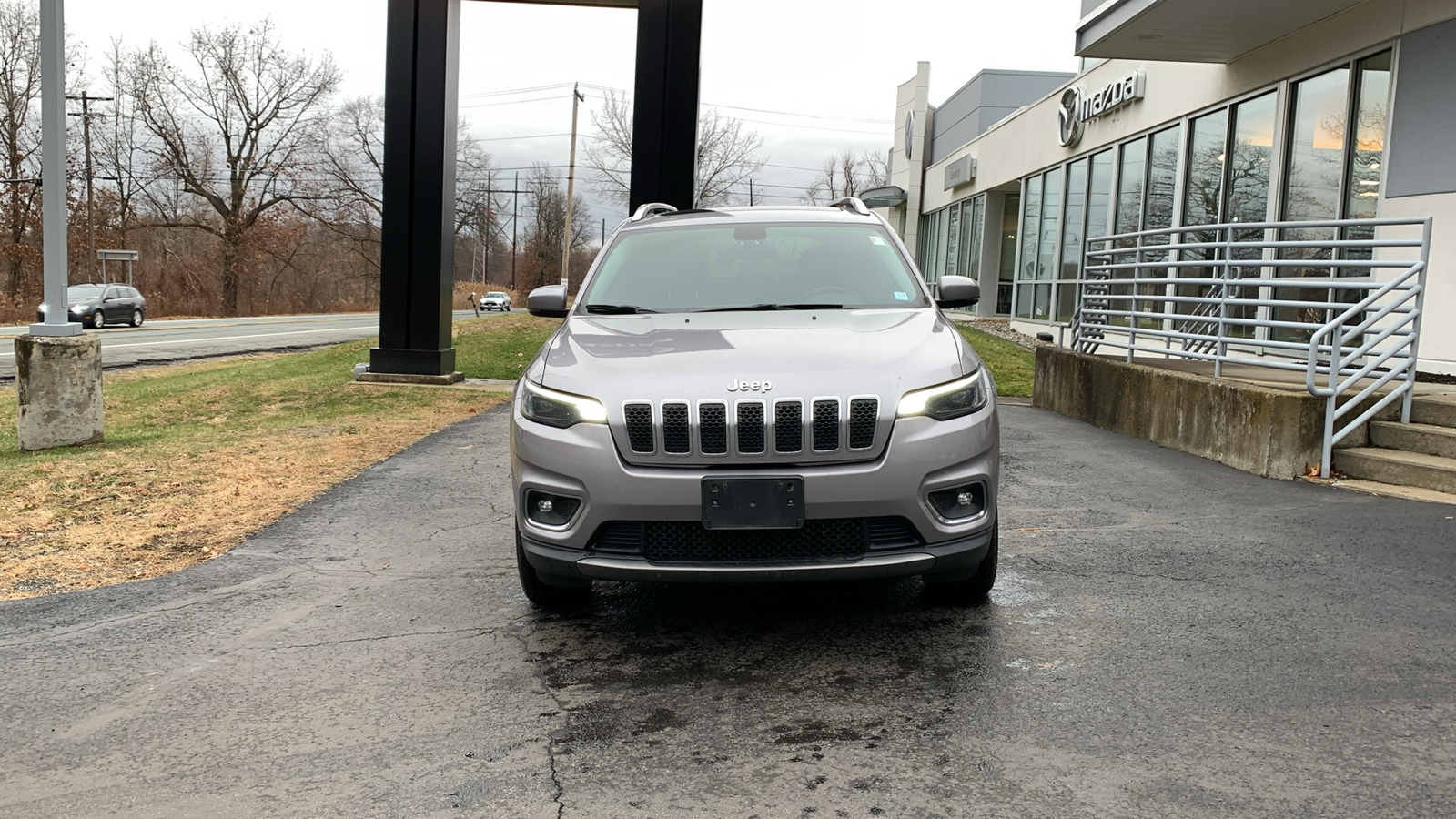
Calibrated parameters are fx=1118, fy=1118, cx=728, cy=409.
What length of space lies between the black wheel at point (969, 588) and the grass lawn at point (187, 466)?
3728 millimetres

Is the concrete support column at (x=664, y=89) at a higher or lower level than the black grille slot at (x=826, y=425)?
higher

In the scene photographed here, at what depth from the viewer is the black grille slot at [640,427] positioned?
3.99 m

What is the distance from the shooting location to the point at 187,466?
8125 mm

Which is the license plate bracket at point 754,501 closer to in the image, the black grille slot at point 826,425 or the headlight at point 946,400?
the black grille slot at point 826,425

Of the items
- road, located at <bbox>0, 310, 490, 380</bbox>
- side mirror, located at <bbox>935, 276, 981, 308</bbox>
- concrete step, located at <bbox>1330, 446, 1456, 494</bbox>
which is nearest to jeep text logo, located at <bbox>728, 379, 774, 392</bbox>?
side mirror, located at <bbox>935, 276, 981, 308</bbox>

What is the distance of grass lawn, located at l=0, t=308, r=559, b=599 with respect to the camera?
5.83 m

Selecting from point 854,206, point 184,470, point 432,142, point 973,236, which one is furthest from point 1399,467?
point 973,236

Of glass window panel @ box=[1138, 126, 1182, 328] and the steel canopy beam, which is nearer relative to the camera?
the steel canopy beam

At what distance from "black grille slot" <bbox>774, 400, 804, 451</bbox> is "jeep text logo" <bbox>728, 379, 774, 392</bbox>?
89mm

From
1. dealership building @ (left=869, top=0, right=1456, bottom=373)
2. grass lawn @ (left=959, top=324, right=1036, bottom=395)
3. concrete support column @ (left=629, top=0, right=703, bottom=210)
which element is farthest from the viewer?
grass lawn @ (left=959, top=324, right=1036, bottom=395)

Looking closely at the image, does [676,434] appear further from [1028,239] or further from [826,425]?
[1028,239]

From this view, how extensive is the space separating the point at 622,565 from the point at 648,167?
10217mm

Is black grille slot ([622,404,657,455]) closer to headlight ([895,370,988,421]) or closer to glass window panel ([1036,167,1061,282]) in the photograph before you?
headlight ([895,370,988,421])

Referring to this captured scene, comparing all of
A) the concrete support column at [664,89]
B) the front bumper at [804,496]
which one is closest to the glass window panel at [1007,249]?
the concrete support column at [664,89]
